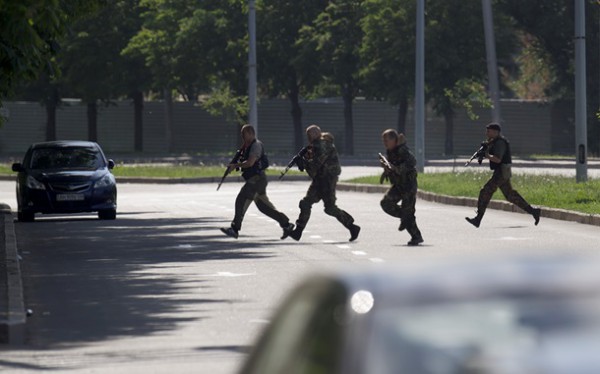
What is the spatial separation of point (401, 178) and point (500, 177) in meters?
3.20

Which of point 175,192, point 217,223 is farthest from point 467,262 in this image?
point 175,192

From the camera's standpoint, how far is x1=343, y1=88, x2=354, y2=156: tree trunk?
69688mm

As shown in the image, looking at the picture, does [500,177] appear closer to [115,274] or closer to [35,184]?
[35,184]

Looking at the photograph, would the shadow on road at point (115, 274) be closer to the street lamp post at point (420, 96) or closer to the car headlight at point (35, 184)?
the car headlight at point (35, 184)

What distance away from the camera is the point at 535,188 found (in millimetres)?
32531

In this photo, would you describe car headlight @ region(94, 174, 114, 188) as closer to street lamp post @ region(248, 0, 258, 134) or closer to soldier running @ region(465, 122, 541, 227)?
soldier running @ region(465, 122, 541, 227)

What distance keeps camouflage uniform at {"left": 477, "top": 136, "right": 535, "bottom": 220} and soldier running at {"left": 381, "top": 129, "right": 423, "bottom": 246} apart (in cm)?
256

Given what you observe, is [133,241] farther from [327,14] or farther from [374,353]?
[327,14]

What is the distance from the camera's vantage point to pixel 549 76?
77.4 meters

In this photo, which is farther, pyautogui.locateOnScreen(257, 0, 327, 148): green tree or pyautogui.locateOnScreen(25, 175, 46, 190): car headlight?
pyautogui.locateOnScreen(257, 0, 327, 148): green tree

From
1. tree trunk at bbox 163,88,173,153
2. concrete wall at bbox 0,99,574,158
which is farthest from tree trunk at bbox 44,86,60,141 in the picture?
tree trunk at bbox 163,88,173,153

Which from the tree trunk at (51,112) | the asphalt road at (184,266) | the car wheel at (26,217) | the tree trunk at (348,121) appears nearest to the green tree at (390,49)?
the tree trunk at (348,121)

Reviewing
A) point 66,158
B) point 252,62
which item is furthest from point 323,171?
point 252,62

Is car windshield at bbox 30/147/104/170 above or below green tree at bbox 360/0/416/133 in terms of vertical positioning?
below
